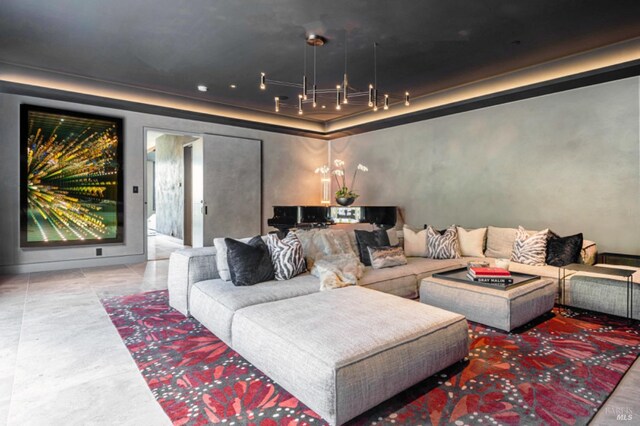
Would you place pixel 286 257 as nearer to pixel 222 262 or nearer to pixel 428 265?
pixel 222 262

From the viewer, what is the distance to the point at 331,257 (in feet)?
11.8

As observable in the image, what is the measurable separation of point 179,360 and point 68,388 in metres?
0.61

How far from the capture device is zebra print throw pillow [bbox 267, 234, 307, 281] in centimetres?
320

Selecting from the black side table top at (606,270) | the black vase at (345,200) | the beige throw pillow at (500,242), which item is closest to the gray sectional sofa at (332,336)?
the black side table top at (606,270)

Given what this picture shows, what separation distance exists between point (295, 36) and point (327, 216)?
9.81ft

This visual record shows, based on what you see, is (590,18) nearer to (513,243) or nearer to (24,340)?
(513,243)

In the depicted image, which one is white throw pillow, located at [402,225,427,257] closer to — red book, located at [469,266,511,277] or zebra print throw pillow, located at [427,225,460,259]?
zebra print throw pillow, located at [427,225,460,259]

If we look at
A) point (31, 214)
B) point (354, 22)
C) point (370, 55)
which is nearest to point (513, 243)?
point (370, 55)

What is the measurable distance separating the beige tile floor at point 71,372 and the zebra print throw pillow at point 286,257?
132 cm

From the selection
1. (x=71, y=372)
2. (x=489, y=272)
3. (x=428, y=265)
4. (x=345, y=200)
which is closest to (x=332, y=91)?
(x=345, y=200)

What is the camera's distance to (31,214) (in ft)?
17.3

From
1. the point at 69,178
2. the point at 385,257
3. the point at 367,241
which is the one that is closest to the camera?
the point at 385,257

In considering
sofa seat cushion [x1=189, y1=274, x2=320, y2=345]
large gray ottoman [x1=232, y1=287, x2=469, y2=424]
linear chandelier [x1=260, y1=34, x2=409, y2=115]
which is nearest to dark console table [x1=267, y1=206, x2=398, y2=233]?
linear chandelier [x1=260, y1=34, x2=409, y2=115]

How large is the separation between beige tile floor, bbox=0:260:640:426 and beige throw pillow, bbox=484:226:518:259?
2.41 meters
